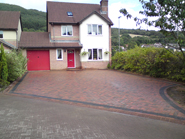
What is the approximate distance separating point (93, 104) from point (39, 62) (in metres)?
15.6

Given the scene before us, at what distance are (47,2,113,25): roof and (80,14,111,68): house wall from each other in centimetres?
65

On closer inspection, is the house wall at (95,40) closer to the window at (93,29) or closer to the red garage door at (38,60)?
the window at (93,29)

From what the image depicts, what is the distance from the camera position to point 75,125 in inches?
211

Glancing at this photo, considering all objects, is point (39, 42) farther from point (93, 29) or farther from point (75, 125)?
point (75, 125)

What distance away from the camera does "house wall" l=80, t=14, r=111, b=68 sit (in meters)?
22.6

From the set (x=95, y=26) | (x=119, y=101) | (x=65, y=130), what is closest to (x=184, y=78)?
(x=119, y=101)

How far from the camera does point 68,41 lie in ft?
74.5

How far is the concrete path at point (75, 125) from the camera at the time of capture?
4.72 meters

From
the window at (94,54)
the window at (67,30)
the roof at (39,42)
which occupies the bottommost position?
the window at (94,54)

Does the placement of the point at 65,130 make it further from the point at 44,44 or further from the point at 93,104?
the point at 44,44

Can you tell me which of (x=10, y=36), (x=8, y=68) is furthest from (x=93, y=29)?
(x=8, y=68)

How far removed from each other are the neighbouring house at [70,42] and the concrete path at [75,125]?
15045mm

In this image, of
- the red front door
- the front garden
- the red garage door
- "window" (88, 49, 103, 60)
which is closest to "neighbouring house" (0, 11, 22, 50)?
the red garage door

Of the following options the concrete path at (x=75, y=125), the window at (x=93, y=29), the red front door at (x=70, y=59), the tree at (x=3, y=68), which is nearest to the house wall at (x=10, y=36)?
the red front door at (x=70, y=59)
